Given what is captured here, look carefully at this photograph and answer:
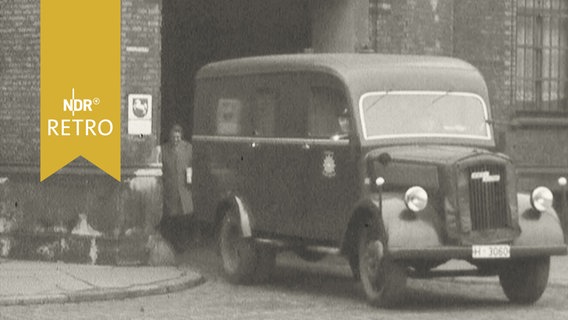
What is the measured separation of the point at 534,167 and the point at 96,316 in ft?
34.5

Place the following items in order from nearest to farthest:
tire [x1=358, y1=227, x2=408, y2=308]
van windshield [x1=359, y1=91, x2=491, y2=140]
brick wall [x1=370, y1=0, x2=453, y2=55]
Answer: tire [x1=358, y1=227, x2=408, y2=308]
van windshield [x1=359, y1=91, x2=491, y2=140]
brick wall [x1=370, y1=0, x2=453, y2=55]

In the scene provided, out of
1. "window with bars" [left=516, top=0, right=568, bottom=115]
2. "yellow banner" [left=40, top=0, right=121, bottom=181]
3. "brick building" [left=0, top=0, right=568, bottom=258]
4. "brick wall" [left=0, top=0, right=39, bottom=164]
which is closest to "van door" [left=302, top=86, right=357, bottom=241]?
"brick building" [left=0, top=0, right=568, bottom=258]

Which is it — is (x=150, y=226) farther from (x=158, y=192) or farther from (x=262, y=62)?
(x=262, y=62)

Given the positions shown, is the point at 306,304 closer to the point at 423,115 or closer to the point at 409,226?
the point at 409,226

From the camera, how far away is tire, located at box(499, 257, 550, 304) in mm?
14328

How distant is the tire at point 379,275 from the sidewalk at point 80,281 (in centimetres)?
230

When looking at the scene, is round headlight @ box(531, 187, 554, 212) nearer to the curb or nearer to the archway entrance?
the curb

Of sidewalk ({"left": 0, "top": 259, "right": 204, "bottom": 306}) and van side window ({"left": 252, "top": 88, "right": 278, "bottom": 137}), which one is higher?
van side window ({"left": 252, "top": 88, "right": 278, "bottom": 137})

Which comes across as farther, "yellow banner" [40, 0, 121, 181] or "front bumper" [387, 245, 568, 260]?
"yellow banner" [40, 0, 121, 181]

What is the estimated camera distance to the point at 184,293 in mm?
15312

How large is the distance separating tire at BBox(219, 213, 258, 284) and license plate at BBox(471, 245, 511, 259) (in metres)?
3.35

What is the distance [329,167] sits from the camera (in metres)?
15.0

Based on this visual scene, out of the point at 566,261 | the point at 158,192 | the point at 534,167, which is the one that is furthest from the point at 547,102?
the point at 158,192

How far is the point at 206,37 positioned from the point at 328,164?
1361 cm
